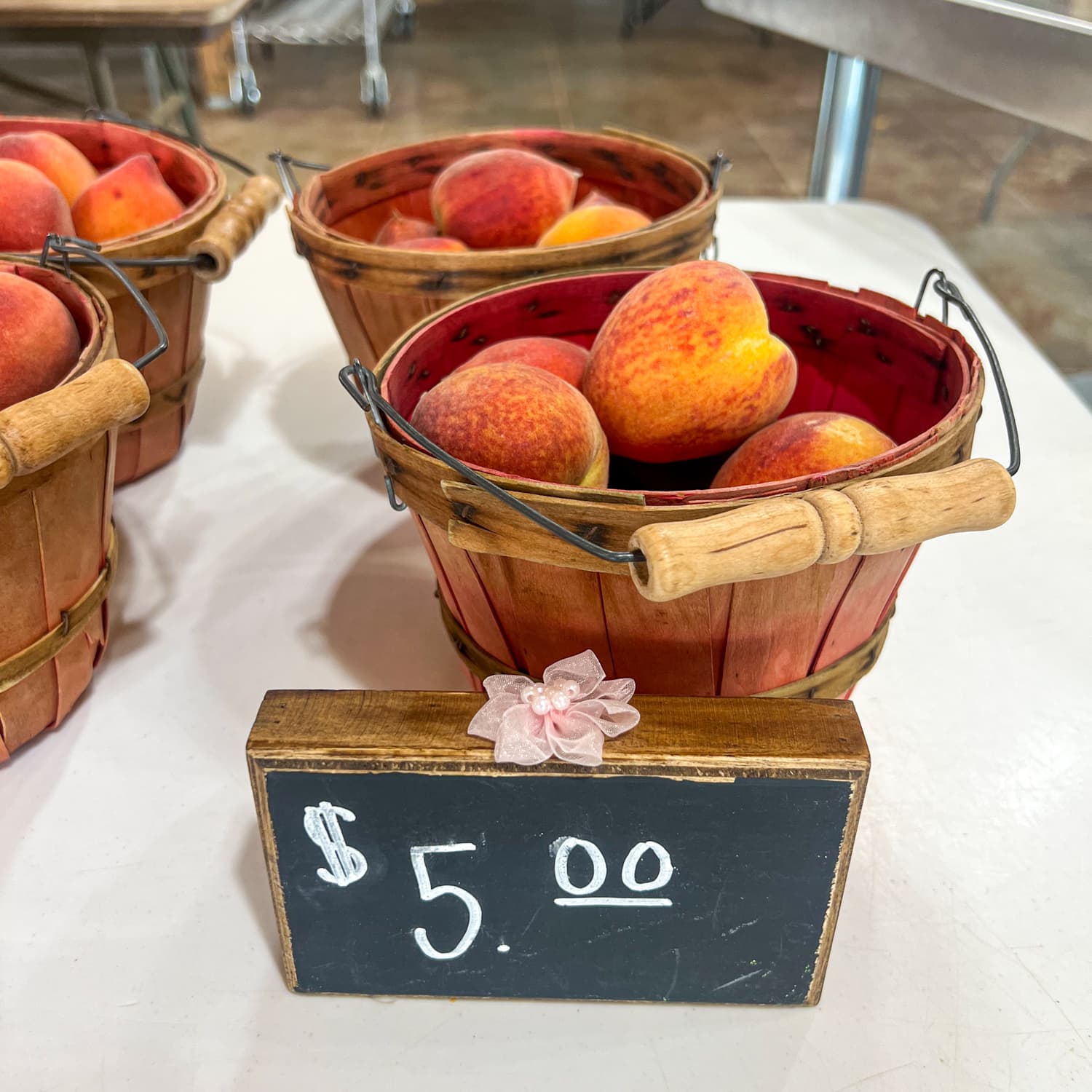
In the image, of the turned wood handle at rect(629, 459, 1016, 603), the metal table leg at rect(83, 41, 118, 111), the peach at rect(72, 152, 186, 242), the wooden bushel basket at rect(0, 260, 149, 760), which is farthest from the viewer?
the metal table leg at rect(83, 41, 118, 111)

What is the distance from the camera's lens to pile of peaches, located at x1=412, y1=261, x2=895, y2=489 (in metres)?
0.58

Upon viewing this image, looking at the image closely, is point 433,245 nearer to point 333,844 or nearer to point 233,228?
point 233,228

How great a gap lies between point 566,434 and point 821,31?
1029mm

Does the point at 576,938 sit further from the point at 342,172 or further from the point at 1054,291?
the point at 1054,291

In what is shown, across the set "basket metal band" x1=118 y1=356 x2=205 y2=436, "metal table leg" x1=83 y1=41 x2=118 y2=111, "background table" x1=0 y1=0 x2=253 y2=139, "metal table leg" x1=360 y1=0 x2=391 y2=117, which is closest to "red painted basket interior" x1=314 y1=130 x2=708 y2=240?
"basket metal band" x1=118 y1=356 x2=205 y2=436

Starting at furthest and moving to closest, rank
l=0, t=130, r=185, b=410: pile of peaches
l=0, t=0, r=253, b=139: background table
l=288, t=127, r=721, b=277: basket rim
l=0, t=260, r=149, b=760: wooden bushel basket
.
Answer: l=0, t=0, r=253, b=139: background table, l=288, t=127, r=721, b=277: basket rim, l=0, t=130, r=185, b=410: pile of peaches, l=0, t=260, r=149, b=760: wooden bushel basket

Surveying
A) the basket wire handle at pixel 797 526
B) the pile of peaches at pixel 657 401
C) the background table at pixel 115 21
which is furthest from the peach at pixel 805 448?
the background table at pixel 115 21

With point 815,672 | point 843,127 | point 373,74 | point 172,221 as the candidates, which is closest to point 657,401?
point 815,672

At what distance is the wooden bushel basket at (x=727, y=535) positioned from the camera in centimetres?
46

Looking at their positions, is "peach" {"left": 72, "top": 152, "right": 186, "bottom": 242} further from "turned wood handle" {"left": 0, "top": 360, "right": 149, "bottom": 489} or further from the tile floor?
the tile floor

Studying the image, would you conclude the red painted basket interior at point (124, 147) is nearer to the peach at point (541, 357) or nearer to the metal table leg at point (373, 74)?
the peach at point (541, 357)

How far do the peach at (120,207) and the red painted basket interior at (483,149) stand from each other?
0.16 meters

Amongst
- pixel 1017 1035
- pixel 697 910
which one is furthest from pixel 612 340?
pixel 1017 1035

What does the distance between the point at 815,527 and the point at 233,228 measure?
644mm
